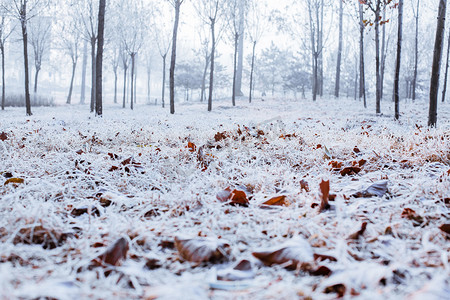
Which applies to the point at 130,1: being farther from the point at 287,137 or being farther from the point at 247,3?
the point at 287,137

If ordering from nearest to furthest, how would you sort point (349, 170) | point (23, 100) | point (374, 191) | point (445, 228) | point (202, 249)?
point (202, 249) < point (445, 228) < point (374, 191) < point (349, 170) < point (23, 100)

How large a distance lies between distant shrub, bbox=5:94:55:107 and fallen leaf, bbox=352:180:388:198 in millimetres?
24285

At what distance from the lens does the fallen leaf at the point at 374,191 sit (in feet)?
5.39

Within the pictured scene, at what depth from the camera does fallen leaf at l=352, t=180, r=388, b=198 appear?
164 centimetres

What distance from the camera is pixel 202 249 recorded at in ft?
3.26

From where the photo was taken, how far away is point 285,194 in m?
1.59

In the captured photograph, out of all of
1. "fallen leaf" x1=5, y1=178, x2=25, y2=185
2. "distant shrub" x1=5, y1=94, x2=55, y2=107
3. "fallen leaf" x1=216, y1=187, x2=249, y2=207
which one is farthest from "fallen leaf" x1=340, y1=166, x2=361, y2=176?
"distant shrub" x1=5, y1=94, x2=55, y2=107

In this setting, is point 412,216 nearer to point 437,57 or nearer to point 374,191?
point 374,191

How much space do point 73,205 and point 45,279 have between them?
0.80m

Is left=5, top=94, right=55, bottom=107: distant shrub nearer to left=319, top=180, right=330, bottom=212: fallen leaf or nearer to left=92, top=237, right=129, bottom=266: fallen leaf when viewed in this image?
left=92, top=237, right=129, bottom=266: fallen leaf

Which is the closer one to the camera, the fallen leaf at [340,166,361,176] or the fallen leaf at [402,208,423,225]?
the fallen leaf at [402,208,423,225]

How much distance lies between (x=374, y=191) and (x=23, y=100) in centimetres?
2493

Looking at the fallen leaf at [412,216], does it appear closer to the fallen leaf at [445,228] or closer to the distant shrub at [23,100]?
the fallen leaf at [445,228]

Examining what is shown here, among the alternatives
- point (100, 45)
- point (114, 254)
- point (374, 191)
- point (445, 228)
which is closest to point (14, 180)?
point (114, 254)
